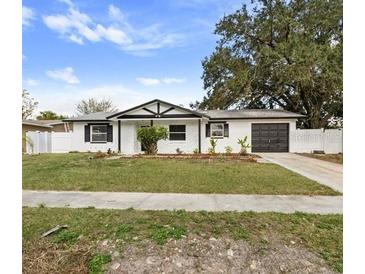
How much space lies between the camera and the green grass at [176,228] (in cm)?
383

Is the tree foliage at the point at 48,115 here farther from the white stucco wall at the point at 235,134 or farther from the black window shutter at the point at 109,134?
the white stucco wall at the point at 235,134

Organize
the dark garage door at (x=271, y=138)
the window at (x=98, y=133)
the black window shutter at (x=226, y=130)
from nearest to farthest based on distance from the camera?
the dark garage door at (x=271, y=138) → the black window shutter at (x=226, y=130) → the window at (x=98, y=133)

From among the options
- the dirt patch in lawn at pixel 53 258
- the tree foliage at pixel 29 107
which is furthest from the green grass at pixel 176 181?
the tree foliage at pixel 29 107

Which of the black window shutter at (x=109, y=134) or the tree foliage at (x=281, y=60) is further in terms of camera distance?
the black window shutter at (x=109, y=134)

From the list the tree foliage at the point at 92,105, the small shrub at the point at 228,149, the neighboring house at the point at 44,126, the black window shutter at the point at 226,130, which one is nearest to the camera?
the small shrub at the point at 228,149

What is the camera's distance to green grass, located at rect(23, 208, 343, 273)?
12.6 ft

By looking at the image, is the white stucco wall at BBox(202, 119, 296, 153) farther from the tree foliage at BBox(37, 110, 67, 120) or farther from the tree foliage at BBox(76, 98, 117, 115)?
the tree foliage at BBox(37, 110, 67, 120)

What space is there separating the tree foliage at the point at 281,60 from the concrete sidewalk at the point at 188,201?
14.9 meters

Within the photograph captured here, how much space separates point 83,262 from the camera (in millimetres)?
3514

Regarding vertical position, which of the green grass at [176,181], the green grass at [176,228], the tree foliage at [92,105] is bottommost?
the green grass at [176,228]

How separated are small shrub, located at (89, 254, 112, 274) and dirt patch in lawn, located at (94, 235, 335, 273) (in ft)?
0.24

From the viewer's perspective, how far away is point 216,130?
20.0m

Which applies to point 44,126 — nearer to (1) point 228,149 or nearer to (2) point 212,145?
(2) point 212,145

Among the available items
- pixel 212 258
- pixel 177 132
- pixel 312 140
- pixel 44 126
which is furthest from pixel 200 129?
pixel 44 126
